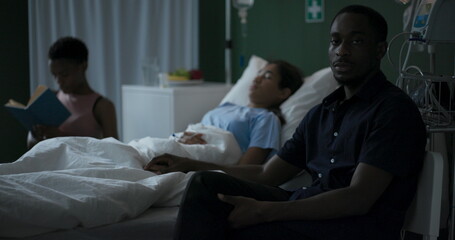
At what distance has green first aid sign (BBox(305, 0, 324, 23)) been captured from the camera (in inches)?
129

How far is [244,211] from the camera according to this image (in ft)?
5.20

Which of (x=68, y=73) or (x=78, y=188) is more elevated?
(x=68, y=73)

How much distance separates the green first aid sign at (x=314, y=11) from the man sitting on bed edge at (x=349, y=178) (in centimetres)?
157

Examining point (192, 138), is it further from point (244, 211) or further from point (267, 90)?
point (244, 211)

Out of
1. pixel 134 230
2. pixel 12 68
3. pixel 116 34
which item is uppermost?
pixel 116 34

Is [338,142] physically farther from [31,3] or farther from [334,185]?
[31,3]

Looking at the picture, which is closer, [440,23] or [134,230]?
[134,230]

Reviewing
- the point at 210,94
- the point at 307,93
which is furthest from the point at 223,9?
the point at 307,93

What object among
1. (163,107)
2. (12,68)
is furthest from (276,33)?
(12,68)

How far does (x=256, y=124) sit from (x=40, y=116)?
1.06m

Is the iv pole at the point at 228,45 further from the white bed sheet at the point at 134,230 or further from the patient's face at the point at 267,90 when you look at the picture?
the white bed sheet at the point at 134,230

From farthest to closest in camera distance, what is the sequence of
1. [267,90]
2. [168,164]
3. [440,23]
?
[267,90] < [168,164] < [440,23]

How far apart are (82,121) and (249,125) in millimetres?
879

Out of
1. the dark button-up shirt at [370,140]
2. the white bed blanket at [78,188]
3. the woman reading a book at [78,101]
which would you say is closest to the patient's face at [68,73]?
the woman reading a book at [78,101]
